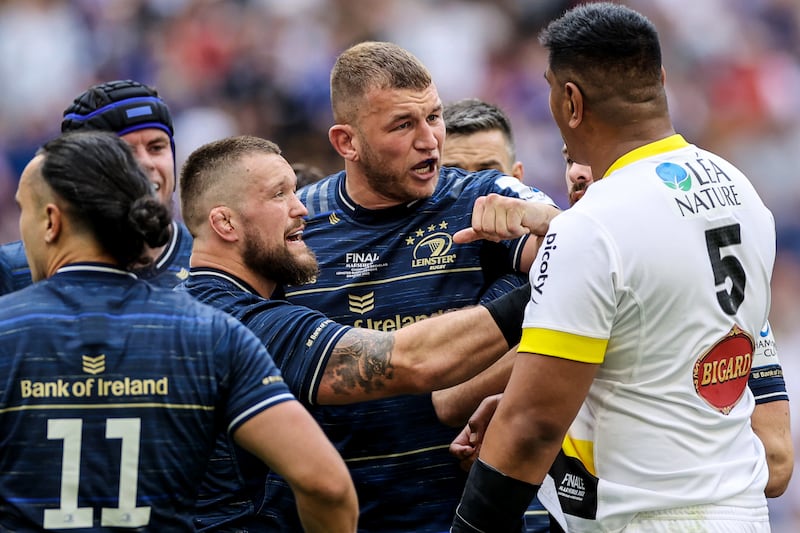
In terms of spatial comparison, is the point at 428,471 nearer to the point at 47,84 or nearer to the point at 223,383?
the point at 223,383

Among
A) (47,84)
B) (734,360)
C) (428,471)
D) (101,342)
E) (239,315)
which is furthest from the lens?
(47,84)

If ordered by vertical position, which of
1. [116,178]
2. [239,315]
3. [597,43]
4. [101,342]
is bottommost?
[239,315]

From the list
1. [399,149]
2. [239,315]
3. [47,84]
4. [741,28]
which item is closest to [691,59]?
[741,28]

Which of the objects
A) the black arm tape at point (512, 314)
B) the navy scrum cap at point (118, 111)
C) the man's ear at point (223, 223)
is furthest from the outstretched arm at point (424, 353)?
the navy scrum cap at point (118, 111)

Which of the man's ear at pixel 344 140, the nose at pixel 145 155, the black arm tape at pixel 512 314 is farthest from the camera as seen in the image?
the nose at pixel 145 155

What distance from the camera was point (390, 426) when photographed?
14.3 ft

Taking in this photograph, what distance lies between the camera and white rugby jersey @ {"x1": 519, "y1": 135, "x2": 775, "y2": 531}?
313 cm

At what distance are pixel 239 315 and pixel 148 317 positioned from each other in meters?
0.90

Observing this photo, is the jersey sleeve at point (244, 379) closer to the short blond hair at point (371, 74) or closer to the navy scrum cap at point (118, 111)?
the short blond hair at point (371, 74)

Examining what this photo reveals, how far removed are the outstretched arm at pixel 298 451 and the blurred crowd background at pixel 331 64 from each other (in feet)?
24.4

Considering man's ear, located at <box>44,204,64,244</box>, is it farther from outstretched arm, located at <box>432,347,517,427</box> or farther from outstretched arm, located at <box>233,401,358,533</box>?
outstretched arm, located at <box>432,347,517,427</box>

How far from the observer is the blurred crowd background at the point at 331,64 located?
35.2 ft

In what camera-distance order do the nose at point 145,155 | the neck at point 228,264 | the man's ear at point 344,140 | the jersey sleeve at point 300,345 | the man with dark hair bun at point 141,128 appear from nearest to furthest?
the jersey sleeve at point 300,345 < the neck at point 228,264 < the man's ear at point 344,140 < the man with dark hair bun at point 141,128 < the nose at point 145,155

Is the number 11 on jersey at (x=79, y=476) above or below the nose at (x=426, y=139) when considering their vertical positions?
below
